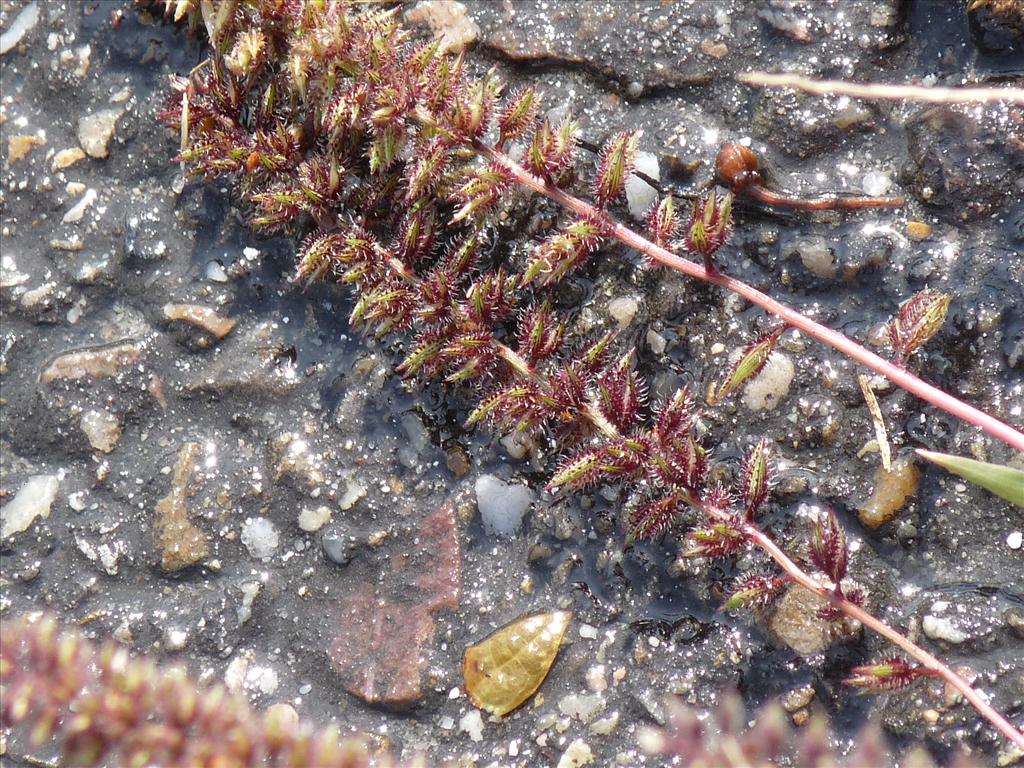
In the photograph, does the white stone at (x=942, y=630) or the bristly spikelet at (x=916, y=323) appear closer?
the bristly spikelet at (x=916, y=323)

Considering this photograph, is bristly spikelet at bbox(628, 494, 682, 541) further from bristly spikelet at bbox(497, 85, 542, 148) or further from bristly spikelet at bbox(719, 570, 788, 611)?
bristly spikelet at bbox(497, 85, 542, 148)

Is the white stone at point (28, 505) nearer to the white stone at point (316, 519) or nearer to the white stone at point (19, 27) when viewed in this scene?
the white stone at point (316, 519)

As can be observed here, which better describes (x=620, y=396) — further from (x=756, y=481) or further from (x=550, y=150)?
(x=550, y=150)

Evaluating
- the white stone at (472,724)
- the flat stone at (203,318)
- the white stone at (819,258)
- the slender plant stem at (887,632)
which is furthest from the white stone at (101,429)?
the white stone at (819,258)

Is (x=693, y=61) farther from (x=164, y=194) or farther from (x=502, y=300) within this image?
(x=164, y=194)

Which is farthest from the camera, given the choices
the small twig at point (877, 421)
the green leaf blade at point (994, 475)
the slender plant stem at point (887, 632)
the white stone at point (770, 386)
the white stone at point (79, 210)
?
the white stone at point (79, 210)

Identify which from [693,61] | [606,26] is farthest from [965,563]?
[606,26]
